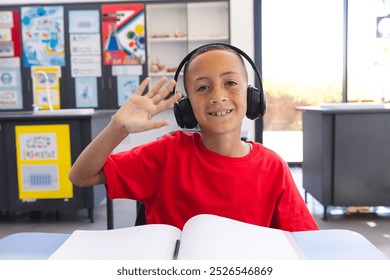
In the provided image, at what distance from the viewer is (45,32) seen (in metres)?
4.62

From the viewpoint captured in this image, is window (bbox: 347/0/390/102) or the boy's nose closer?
the boy's nose

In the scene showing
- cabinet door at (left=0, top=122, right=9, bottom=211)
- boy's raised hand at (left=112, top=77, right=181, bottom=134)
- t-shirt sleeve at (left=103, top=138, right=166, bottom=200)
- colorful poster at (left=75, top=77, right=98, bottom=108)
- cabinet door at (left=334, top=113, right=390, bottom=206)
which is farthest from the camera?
colorful poster at (left=75, top=77, right=98, bottom=108)

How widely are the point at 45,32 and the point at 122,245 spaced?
4.70 m

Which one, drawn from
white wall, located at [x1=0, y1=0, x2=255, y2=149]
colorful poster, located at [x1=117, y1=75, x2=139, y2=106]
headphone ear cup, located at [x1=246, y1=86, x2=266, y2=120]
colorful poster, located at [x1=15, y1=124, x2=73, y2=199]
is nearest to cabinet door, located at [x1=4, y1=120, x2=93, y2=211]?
colorful poster, located at [x1=15, y1=124, x2=73, y2=199]

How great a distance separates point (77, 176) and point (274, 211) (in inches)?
14.7

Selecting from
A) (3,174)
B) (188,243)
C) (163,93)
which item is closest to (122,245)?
(188,243)

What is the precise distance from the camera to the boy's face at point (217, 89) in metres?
0.74

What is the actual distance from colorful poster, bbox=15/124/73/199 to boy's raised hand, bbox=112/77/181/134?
2.16 metres

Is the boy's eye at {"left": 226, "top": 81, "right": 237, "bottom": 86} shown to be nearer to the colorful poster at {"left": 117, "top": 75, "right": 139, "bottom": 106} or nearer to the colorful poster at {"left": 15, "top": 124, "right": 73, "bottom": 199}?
the colorful poster at {"left": 15, "top": 124, "right": 73, "bottom": 199}

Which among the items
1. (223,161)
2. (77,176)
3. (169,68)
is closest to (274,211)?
(223,161)

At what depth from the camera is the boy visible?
73cm

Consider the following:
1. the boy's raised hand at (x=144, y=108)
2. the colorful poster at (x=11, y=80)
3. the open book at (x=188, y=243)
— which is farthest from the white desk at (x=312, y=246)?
the colorful poster at (x=11, y=80)

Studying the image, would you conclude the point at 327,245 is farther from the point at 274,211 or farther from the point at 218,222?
the point at 274,211

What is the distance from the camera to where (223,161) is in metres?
0.78
